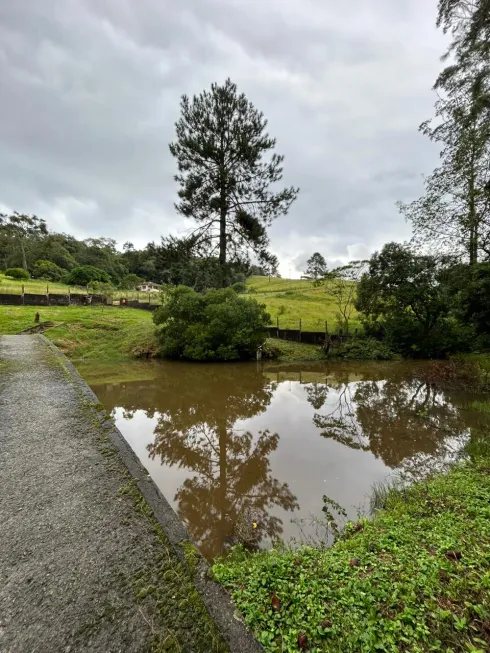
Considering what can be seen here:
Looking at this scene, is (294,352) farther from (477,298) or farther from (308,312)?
(308,312)

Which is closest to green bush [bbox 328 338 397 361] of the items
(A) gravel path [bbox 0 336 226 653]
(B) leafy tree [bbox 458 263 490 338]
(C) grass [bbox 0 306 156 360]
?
(B) leafy tree [bbox 458 263 490 338]

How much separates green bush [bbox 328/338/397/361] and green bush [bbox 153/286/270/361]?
4008mm

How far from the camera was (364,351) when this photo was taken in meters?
14.6

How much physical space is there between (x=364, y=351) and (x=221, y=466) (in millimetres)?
11604

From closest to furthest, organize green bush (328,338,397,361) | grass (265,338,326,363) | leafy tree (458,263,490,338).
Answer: leafy tree (458,263,490,338) → grass (265,338,326,363) → green bush (328,338,397,361)

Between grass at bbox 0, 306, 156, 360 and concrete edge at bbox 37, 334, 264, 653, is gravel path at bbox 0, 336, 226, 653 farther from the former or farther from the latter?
grass at bbox 0, 306, 156, 360

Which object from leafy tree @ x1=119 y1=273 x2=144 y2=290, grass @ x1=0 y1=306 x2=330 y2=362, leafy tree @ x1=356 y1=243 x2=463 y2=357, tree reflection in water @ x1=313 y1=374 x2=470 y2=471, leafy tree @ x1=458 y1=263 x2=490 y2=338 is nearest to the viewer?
tree reflection in water @ x1=313 y1=374 x2=470 y2=471

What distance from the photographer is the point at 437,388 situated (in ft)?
30.7

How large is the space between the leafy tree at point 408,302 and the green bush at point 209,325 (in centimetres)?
606

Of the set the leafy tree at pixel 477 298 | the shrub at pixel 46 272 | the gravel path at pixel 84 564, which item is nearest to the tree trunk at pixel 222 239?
the leafy tree at pixel 477 298

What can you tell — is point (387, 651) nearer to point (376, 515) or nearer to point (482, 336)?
point (376, 515)

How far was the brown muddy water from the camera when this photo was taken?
3660mm

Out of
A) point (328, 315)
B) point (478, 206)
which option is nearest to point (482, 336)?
point (478, 206)

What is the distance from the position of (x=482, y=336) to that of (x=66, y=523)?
1382cm
